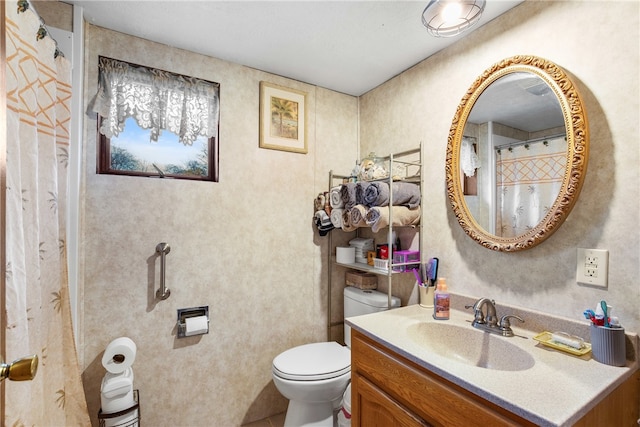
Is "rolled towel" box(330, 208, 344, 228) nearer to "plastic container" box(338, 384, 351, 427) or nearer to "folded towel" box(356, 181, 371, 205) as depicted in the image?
"folded towel" box(356, 181, 371, 205)

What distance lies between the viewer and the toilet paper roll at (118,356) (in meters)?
1.36

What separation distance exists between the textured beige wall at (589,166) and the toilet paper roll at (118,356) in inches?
63.0

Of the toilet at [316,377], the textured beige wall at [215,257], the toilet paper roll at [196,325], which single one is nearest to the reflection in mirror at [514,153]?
the toilet at [316,377]

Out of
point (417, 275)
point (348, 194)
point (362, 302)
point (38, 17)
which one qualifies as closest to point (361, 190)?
point (348, 194)

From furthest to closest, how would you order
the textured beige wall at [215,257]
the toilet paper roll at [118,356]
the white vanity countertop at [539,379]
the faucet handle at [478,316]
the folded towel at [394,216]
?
the folded towel at [394,216]
the textured beige wall at [215,257]
the toilet paper roll at [118,356]
the faucet handle at [478,316]
the white vanity countertop at [539,379]

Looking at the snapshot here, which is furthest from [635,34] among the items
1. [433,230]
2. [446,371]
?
[446,371]

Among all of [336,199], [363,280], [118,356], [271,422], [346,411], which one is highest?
[336,199]

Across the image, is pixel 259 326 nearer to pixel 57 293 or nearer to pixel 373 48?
pixel 57 293

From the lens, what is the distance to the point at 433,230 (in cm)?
164

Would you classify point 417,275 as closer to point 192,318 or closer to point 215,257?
point 215,257

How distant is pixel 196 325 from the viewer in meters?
1.61

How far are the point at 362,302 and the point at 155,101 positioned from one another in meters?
1.67

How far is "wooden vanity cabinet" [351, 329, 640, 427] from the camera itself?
0.82 meters

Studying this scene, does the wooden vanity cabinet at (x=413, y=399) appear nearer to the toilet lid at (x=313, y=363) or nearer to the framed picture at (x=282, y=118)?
the toilet lid at (x=313, y=363)
